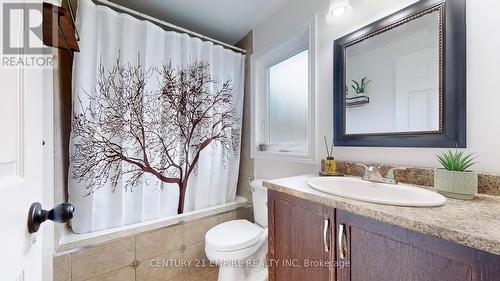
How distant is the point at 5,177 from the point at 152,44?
160 centimetres

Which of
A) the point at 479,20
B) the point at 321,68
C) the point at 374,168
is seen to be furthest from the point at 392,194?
the point at 321,68

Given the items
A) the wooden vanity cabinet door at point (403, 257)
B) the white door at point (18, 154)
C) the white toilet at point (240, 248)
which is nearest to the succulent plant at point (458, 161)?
the wooden vanity cabinet door at point (403, 257)

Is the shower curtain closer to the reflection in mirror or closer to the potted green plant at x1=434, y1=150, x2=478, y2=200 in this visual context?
the reflection in mirror

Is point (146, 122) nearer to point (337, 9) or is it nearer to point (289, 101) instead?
point (289, 101)

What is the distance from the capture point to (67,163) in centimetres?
153

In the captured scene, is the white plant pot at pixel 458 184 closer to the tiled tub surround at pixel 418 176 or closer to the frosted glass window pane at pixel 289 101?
the tiled tub surround at pixel 418 176

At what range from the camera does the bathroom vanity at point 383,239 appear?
0.49 metres

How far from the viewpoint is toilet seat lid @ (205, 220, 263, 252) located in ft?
4.44

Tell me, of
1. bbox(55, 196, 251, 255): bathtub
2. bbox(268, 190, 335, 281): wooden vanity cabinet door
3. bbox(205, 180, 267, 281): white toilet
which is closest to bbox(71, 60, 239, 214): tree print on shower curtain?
bbox(55, 196, 251, 255): bathtub

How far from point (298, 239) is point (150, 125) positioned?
1386mm

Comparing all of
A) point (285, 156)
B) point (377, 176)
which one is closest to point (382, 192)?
point (377, 176)

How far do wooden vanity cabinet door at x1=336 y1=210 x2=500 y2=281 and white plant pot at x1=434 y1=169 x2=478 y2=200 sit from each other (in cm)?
34

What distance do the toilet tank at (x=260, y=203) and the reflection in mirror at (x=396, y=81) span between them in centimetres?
82

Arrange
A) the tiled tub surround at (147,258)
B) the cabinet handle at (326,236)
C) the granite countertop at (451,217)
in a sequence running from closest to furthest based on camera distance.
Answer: the granite countertop at (451,217)
the cabinet handle at (326,236)
the tiled tub surround at (147,258)
